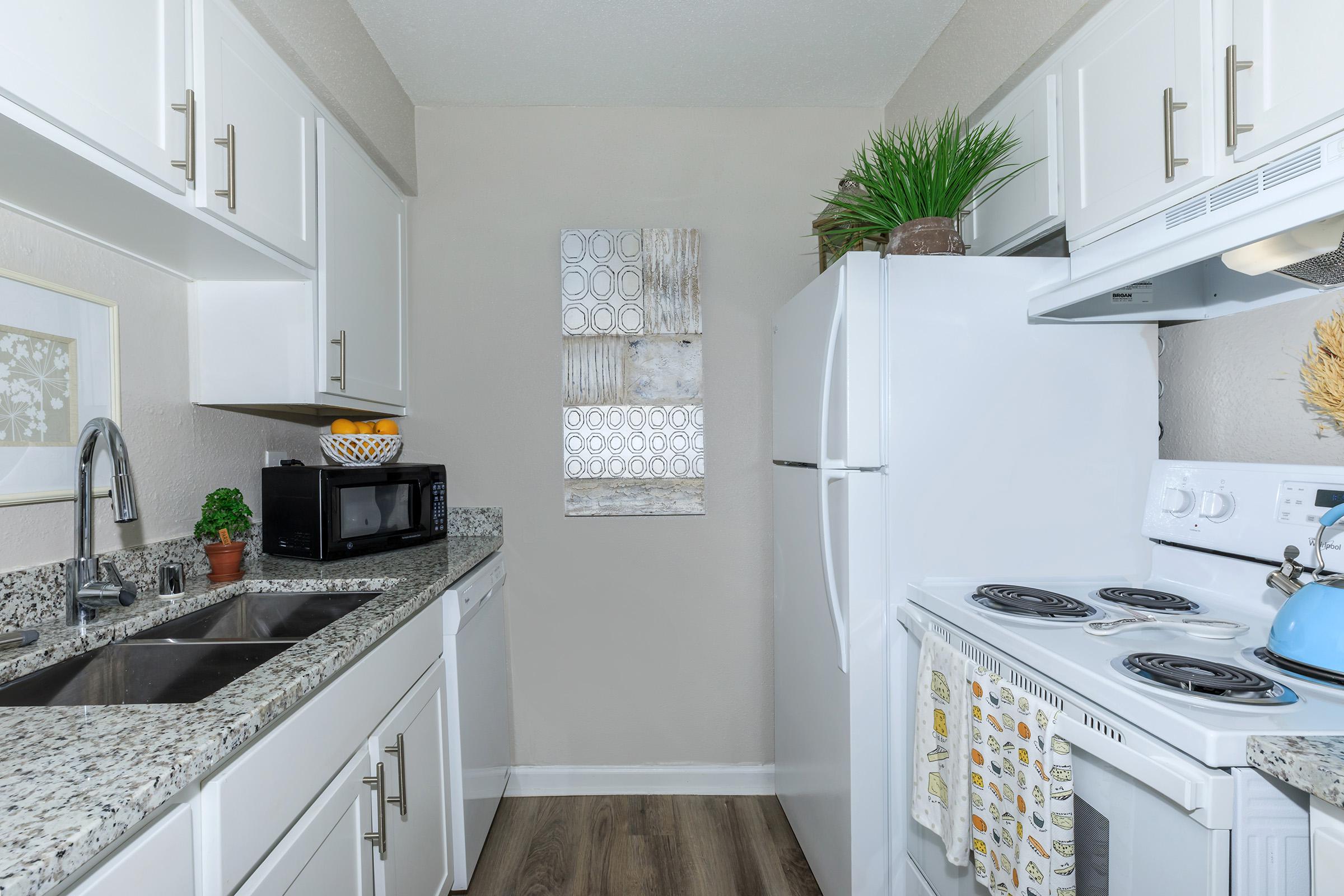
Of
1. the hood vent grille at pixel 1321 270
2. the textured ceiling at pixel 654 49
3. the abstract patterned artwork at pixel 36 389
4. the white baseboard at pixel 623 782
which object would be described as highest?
the textured ceiling at pixel 654 49

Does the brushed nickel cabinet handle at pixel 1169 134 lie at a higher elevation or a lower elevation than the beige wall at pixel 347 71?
lower

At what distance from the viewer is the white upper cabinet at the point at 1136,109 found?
49.8 inches

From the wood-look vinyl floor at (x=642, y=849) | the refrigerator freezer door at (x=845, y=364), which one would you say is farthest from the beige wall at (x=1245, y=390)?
the wood-look vinyl floor at (x=642, y=849)

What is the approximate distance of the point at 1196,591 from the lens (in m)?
1.62

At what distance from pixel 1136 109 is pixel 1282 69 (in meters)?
0.34

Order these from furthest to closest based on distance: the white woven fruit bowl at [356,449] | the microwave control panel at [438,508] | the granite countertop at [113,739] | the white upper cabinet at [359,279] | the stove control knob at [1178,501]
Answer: the microwave control panel at [438,508] < the white woven fruit bowl at [356,449] < the white upper cabinet at [359,279] < the stove control knob at [1178,501] < the granite countertop at [113,739]

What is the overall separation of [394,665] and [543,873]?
42.2 inches

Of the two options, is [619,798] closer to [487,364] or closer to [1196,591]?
[487,364]

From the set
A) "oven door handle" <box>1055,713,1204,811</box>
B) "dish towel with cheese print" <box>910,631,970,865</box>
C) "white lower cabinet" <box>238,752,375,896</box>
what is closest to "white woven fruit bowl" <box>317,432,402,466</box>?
"white lower cabinet" <box>238,752,375,896</box>

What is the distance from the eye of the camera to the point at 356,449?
2357 millimetres

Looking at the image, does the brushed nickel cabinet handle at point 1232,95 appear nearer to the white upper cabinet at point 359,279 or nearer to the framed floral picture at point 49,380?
the white upper cabinet at point 359,279

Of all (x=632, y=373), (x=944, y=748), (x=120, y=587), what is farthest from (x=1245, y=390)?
(x=120, y=587)

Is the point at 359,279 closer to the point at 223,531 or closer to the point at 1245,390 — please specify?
the point at 223,531

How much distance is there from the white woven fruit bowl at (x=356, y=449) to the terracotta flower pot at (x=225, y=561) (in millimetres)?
535
